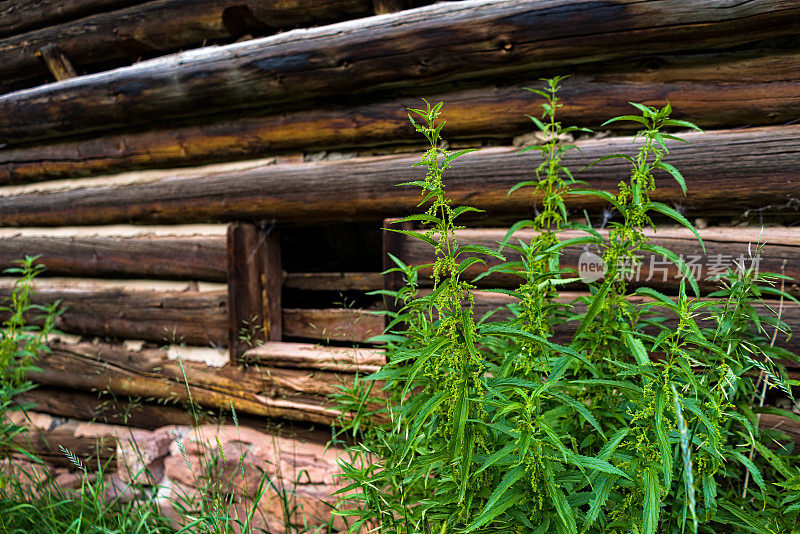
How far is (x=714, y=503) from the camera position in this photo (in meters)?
1.22

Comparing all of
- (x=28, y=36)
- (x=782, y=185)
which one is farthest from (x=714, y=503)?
(x=28, y=36)

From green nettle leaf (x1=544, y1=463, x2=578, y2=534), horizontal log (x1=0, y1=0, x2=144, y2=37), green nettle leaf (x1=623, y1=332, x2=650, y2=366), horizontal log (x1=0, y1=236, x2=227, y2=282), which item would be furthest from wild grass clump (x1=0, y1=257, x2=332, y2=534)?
horizontal log (x1=0, y1=0, x2=144, y2=37)

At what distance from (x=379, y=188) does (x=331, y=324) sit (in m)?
0.99

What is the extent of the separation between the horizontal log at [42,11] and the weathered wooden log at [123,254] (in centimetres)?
176

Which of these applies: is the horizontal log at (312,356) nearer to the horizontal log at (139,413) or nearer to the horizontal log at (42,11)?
the horizontal log at (139,413)

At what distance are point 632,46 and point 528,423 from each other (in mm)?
1998

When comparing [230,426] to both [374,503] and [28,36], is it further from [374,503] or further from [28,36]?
[28,36]

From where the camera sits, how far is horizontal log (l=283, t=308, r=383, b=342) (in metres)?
2.94

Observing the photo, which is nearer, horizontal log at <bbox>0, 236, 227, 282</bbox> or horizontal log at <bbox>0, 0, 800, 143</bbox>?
horizontal log at <bbox>0, 0, 800, 143</bbox>

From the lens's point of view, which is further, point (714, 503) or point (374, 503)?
point (374, 503)

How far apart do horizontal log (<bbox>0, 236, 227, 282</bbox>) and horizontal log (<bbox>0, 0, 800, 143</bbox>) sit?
2.92 ft

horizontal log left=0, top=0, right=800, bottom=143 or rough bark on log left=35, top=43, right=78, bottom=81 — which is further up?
rough bark on log left=35, top=43, right=78, bottom=81

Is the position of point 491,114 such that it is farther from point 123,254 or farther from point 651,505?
point 123,254

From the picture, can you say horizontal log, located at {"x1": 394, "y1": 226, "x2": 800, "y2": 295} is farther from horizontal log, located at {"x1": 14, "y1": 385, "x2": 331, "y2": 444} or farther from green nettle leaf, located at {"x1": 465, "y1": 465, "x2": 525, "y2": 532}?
horizontal log, located at {"x1": 14, "y1": 385, "x2": 331, "y2": 444}
